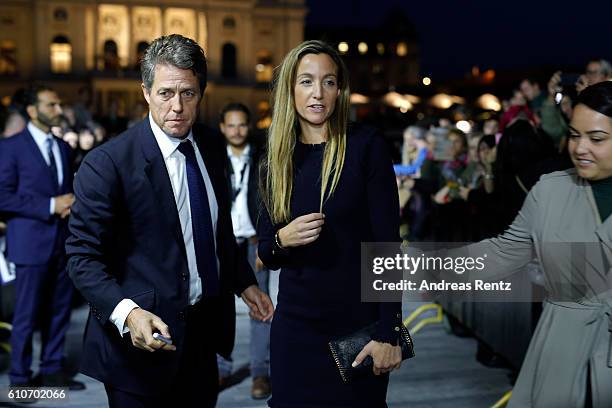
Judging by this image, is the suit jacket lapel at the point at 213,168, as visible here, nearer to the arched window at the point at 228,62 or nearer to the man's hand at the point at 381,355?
the man's hand at the point at 381,355

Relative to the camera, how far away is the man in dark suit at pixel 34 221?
Answer: 5352mm

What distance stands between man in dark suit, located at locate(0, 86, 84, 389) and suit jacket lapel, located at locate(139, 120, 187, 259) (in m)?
2.91

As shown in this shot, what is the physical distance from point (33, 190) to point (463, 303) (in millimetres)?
4077

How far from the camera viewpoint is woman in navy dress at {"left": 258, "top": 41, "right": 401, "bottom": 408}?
2754 millimetres

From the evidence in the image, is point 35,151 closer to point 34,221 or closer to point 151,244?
point 34,221

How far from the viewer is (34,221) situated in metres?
5.46

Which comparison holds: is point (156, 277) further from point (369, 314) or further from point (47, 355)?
point (47, 355)

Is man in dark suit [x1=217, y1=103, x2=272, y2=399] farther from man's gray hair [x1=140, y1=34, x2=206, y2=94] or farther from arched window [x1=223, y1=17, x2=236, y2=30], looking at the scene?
arched window [x1=223, y1=17, x2=236, y2=30]

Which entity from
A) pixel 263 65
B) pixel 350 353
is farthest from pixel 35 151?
pixel 263 65

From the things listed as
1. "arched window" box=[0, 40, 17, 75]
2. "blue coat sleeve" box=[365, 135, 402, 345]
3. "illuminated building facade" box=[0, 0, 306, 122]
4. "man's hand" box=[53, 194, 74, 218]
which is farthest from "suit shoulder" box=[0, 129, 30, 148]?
"arched window" box=[0, 40, 17, 75]

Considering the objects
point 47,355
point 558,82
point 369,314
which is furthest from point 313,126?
point 558,82

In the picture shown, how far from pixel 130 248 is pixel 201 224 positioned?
0.30m

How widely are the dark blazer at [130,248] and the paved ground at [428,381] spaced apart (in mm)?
2574

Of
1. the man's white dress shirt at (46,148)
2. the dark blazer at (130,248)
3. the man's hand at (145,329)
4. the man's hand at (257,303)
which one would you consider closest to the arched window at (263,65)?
the man's white dress shirt at (46,148)
